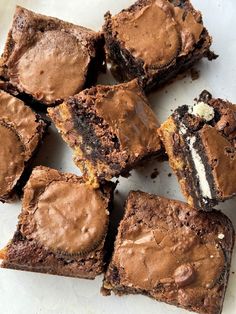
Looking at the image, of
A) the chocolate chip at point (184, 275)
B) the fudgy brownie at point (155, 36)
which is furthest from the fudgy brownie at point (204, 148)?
the fudgy brownie at point (155, 36)

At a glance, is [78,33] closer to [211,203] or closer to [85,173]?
[85,173]

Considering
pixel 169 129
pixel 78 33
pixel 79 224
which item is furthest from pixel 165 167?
pixel 78 33

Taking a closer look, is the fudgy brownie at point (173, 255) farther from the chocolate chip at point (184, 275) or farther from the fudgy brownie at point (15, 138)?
the fudgy brownie at point (15, 138)

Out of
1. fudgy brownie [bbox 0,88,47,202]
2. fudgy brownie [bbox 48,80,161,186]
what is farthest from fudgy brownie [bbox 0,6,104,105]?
fudgy brownie [bbox 48,80,161,186]

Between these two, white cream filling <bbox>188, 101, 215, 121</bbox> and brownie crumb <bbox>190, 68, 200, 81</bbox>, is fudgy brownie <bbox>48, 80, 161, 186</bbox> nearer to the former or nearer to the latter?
white cream filling <bbox>188, 101, 215, 121</bbox>

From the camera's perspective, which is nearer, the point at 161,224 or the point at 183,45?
the point at 161,224

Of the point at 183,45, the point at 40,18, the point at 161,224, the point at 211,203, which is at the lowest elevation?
the point at 161,224
